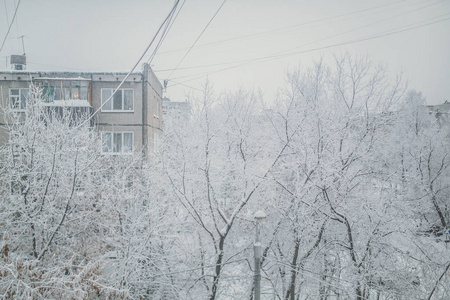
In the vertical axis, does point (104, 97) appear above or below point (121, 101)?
above

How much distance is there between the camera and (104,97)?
50.1 feet

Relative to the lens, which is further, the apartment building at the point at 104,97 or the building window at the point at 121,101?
the building window at the point at 121,101

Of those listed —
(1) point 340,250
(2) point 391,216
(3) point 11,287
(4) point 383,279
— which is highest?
(2) point 391,216

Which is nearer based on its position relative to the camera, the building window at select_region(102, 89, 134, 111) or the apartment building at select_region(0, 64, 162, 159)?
the apartment building at select_region(0, 64, 162, 159)

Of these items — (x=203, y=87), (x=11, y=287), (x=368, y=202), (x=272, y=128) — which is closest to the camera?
(x=11, y=287)

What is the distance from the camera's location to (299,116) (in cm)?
905

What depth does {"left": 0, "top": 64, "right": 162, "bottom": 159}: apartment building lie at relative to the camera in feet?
46.8

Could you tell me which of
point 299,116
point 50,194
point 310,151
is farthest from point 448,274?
point 50,194

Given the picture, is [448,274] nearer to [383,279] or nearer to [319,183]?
[383,279]

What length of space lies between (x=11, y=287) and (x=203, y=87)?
6.50 meters

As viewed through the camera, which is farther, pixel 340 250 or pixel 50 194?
pixel 340 250

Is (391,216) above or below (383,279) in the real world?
above

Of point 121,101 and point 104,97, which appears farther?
point 121,101

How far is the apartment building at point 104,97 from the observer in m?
14.3
